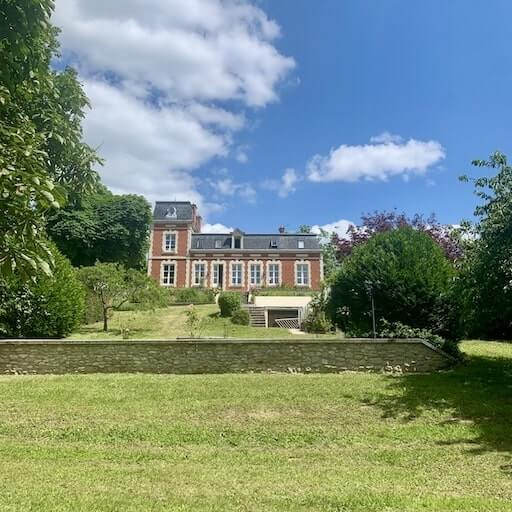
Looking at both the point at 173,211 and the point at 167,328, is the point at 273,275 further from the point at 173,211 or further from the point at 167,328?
the point at 167,328

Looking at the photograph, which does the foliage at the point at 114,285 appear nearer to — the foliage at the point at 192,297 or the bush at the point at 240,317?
the bush at the point at 240,317

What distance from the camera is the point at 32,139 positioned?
11.6ft

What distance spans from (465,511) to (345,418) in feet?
11.3

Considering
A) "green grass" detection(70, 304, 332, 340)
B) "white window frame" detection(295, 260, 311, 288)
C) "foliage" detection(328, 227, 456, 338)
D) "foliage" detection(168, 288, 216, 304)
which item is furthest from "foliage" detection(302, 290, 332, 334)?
"white window frame" detection(295, 260, 311, 288)

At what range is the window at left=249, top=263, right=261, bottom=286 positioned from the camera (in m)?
39.2

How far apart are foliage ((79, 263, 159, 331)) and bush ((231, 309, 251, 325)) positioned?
490cm

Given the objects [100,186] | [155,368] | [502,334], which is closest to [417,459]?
[100,186]

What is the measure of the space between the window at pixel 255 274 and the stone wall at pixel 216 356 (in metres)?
28.1

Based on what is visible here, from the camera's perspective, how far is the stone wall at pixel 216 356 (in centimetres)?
1089

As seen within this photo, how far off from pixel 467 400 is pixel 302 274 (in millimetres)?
30815

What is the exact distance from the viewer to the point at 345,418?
7.36 meters

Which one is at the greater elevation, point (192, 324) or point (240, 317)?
point (240, 317)

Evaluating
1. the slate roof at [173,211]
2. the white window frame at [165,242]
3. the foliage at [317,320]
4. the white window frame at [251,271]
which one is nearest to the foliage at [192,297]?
the white window frame at [251,271]

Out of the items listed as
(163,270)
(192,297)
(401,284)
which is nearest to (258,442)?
(401,284)
